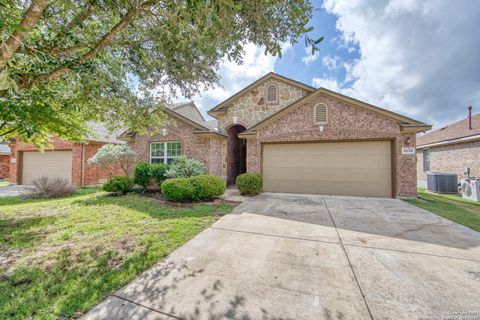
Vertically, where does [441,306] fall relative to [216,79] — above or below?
below

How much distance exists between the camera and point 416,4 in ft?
25.6

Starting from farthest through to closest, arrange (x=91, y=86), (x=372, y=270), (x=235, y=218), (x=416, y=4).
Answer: (x=416, y=4) < (x=235, y=218) < (x=91, y=86) < (x=372, y=270)

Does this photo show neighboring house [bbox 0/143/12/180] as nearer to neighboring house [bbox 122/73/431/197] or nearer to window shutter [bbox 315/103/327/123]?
neighboring house [bbox 122/73/431/197]

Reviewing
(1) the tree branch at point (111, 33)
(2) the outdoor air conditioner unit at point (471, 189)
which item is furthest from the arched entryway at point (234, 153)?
(2) the outdoor air conditioner unit at point (471, 189)

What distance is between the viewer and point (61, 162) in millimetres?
14305

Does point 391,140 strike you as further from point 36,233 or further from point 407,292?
point 36,233

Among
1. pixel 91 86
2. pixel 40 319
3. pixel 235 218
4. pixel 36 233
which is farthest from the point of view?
pixel 235 218

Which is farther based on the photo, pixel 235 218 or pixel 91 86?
pixel 235 218

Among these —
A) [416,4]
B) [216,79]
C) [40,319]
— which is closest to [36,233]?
[40,319]

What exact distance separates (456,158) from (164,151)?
19207mm

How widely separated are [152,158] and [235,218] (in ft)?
28.7

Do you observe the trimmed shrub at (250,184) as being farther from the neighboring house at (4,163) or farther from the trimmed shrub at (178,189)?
the neighboring house at (4,163)

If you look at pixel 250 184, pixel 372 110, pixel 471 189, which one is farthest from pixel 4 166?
pixel 471 189

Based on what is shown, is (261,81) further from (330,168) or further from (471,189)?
(471,189)
